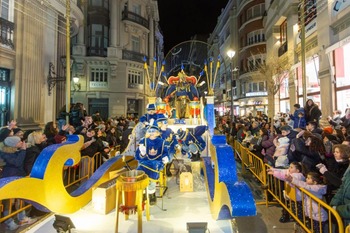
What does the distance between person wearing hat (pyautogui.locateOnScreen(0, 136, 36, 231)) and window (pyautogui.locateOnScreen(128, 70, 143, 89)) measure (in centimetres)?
2102

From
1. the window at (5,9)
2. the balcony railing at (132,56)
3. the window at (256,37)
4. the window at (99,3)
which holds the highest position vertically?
the window at (99,3)

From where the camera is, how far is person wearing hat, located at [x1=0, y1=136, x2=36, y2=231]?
4.64m

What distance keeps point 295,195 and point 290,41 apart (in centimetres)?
1549

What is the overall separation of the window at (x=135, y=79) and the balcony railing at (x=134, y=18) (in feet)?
18.5

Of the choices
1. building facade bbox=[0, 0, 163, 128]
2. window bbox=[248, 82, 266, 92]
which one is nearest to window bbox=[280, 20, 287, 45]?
window bbox=[248, 82, 266, 92]

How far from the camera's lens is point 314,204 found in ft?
12.2

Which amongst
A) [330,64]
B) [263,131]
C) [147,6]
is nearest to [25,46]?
[263,131]

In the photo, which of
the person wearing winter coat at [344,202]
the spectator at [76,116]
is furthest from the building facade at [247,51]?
the person wearing winter coat at [344,202]

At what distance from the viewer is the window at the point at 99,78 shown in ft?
79.2

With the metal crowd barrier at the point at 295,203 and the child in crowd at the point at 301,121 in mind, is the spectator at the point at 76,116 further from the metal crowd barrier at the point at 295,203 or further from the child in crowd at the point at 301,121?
the child in crowd at the point at 301,121

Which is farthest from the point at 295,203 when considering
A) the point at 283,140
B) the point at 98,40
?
the point at 98,40

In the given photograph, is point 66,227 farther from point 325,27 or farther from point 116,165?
point 325,27

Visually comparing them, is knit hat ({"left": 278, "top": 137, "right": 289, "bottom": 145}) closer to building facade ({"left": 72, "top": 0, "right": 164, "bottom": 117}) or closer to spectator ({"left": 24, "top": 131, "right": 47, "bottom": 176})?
spectator ({"left": 24, "top": 131, "right": 47, "bottom": 176})

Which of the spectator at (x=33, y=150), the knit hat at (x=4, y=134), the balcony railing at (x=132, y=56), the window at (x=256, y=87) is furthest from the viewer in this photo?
the window at (x=256, y=87)
